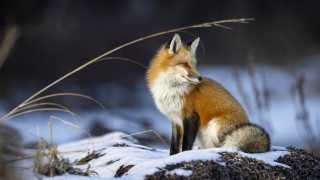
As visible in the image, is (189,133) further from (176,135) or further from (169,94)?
(169,94)

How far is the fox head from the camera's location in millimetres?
3969

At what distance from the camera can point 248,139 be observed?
343cm

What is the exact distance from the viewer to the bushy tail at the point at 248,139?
3.44m

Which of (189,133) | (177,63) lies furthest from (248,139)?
(177,63)

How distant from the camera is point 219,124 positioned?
12.6 feet

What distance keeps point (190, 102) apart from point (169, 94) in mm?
290

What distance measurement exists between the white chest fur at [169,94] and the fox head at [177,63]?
30 mm

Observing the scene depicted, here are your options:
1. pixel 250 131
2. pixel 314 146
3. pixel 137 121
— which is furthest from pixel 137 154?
pixel 137 121

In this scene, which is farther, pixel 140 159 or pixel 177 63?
pixel 177 63

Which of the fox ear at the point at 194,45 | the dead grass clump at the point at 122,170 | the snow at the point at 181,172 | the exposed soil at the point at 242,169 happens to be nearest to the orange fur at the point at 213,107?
→ the fox ear at the point at 194,45

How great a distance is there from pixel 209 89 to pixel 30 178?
2567mm

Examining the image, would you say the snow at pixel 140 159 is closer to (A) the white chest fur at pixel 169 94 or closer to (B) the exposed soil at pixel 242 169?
(B) the exposed soil at pixel 242 169

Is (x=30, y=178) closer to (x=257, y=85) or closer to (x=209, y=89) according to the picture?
(x=209, y=89)

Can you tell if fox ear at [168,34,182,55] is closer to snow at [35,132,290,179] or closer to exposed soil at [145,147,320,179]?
snow at [35,132,290,179]
